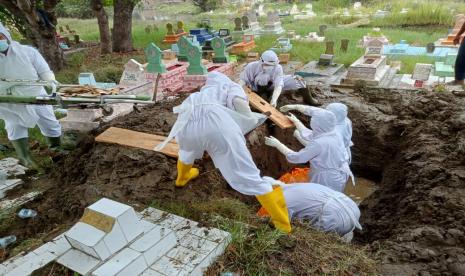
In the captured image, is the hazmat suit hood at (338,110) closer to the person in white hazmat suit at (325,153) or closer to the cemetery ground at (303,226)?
the person in white hazmat suit at (325,153)

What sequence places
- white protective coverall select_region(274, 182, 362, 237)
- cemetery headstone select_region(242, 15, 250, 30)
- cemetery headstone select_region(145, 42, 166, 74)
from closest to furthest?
white protective coverall select_region(274, 182, 362, 237) → cemetery headstone select_region(145, 42, 166, 74) → cemetery headstone select_region(242, 15, 250, 30)

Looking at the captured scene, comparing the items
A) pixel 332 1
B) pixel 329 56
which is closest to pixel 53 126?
pixel 329 56

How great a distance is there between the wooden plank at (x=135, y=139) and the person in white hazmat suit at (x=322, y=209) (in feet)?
4.54

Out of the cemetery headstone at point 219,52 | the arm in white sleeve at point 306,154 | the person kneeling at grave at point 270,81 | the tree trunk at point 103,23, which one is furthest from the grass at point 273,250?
the tree trunk at point 103,23

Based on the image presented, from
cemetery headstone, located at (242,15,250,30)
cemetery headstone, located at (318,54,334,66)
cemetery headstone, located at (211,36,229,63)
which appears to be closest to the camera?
cemetery headstone, located at (211,36,229,63)

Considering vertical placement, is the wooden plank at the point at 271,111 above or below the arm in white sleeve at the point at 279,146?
above

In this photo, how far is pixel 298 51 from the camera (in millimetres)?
10969

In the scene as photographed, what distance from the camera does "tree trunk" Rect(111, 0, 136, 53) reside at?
38.5 feet

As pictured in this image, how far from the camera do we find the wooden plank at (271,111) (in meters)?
4.81

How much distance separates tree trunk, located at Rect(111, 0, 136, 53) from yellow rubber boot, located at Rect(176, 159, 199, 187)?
32.6ft

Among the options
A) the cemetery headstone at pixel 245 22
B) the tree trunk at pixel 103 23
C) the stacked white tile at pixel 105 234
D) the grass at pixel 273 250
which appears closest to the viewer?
the stacked white tile at pixel 105 234

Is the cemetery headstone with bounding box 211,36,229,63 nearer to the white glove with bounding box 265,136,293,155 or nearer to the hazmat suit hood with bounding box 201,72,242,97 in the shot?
the white glove with bounding box 265,136,293,155

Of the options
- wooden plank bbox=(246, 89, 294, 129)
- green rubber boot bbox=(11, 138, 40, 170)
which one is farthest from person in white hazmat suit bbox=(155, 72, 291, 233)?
green rubber boot bbox=(11, 138, 40, 170)

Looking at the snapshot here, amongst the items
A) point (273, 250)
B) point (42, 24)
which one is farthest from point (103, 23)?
point (273, 250)
